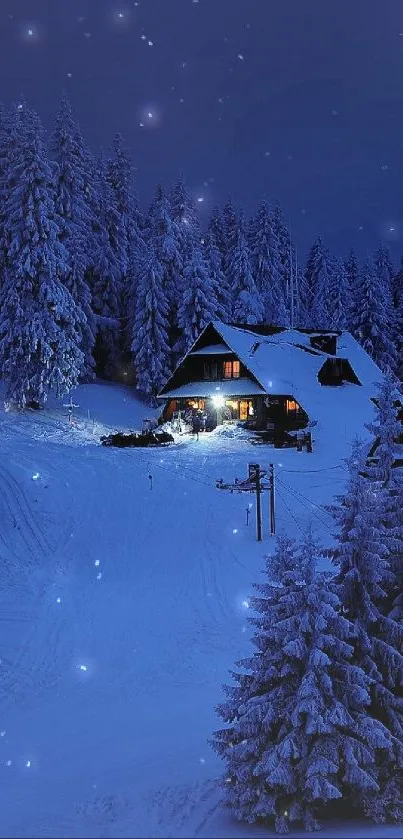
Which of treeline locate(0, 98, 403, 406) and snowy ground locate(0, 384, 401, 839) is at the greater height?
treeline locate(0, 98, 403, 406)

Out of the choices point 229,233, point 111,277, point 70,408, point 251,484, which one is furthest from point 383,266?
point 251,484

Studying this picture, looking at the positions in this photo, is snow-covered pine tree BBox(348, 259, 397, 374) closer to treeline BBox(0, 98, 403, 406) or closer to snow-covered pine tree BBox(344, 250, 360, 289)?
treeline BBox(0, 98, 403, 406)

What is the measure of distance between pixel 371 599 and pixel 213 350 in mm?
34553

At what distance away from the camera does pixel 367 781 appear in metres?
8.97

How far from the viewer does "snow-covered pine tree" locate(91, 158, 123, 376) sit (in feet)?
180

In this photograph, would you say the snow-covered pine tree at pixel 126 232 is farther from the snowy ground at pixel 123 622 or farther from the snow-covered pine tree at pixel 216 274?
the snowy ground at pixel 123 622

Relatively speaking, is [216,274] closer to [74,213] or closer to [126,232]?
[126,232]

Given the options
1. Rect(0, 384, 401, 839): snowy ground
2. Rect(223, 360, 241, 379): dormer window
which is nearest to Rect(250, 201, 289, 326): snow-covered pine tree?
Rect(223, 360, 241, 379): dormer window

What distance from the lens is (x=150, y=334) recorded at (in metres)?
51.6

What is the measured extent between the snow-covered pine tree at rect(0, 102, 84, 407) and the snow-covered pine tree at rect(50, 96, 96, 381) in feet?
22.1

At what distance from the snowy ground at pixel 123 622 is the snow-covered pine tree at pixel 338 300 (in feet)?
116

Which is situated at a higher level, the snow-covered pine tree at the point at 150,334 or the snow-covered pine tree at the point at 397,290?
the snow-covered pine tree at the point at 397,290

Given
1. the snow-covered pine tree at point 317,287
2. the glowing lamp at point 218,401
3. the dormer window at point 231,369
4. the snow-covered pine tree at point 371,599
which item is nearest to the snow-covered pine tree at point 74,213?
the dormer window at point 231,369

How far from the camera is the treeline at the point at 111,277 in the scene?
41.1 m
